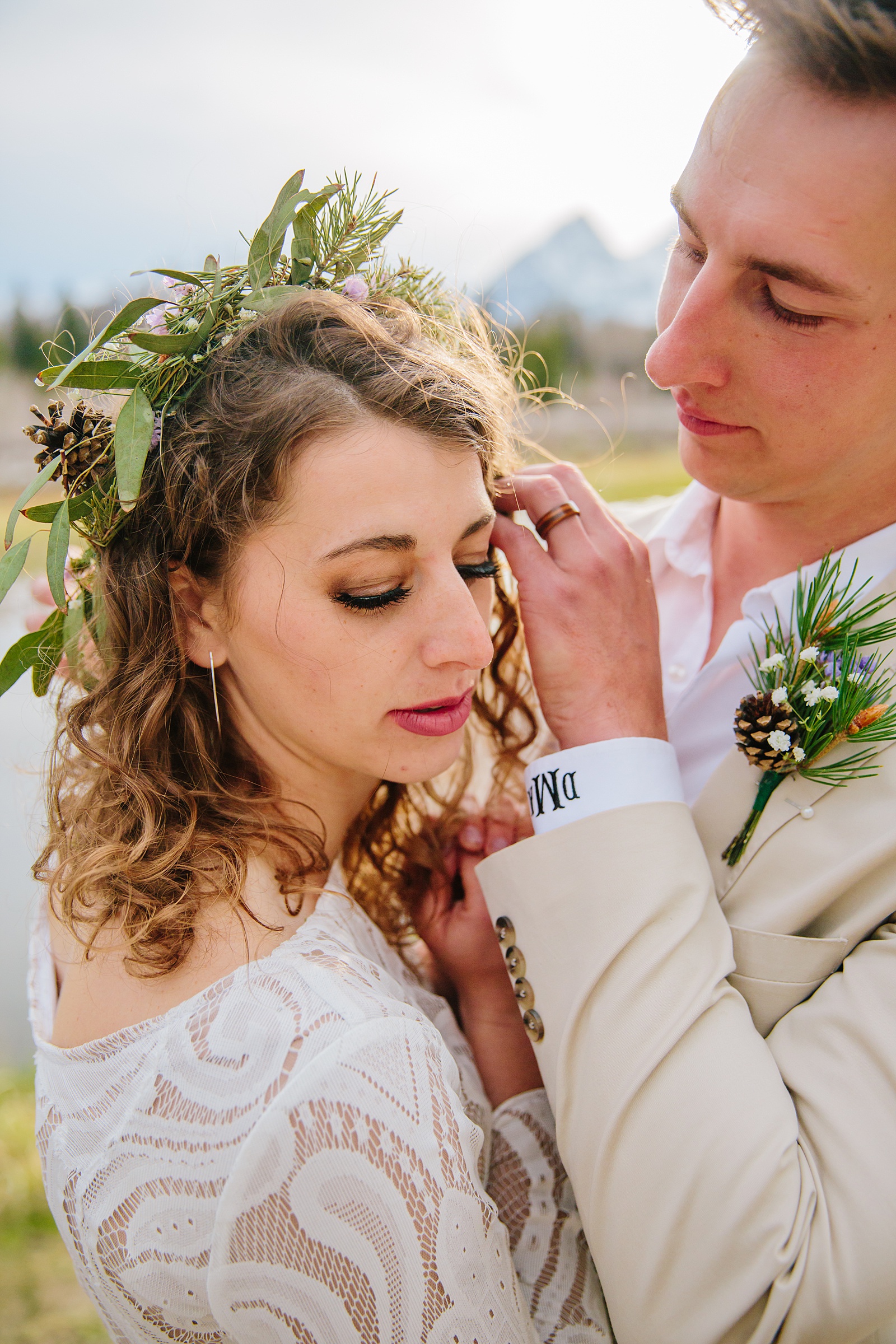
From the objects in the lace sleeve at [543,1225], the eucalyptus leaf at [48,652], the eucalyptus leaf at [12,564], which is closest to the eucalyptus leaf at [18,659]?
the eucalyptus leaf at [48,652]

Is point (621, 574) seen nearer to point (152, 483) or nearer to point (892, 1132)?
point (152, 483)

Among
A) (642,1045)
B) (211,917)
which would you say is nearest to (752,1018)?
(642,1045)

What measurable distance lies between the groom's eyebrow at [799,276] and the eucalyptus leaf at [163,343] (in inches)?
43.6

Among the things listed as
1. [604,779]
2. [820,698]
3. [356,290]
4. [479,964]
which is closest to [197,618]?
[356,290]

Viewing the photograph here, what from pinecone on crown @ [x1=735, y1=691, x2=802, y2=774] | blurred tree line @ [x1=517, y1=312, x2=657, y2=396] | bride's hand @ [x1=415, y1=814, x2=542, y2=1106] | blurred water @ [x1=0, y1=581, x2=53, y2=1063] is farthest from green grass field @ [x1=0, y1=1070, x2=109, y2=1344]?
blurred tree line @ [x1=517, y1=312, x2=657, y2=396]

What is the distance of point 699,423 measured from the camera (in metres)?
1.99

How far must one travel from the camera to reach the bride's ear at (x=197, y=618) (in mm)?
1835

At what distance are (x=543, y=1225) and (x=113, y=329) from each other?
1982mm

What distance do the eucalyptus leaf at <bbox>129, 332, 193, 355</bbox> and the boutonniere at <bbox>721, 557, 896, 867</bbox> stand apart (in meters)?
1.29

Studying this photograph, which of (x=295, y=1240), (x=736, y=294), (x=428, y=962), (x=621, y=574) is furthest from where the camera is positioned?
(x=428, y=962)

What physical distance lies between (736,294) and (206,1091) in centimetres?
177

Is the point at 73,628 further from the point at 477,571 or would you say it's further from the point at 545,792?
the point at 545,792

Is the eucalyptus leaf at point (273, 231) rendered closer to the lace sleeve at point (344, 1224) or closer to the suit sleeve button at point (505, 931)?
the suit sleeve button at point (505, 931)

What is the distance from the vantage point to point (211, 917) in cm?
166
